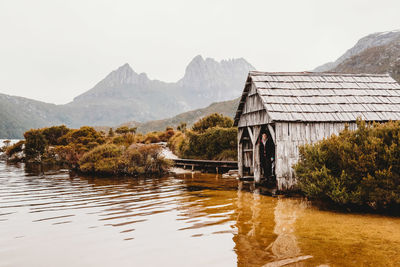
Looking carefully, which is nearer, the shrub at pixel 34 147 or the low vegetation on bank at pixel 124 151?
the low vegetation on bank at pixel 124 151

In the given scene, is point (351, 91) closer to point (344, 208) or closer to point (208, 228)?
point (344, 208)

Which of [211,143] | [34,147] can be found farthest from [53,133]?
[211,143]

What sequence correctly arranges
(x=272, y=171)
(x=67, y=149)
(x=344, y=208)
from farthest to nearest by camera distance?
(x=67, y=149)
(x=272, y=171)
(x=344, y=208)

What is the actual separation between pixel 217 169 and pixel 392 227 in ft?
48.7

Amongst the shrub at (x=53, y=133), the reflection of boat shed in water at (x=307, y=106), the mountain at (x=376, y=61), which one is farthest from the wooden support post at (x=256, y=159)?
the mountain at (x=376, y=61)

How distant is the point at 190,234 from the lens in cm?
688

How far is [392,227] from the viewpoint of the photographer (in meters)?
7.05

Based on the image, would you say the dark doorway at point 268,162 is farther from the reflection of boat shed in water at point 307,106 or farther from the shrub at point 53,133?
the shrub at point 53,133

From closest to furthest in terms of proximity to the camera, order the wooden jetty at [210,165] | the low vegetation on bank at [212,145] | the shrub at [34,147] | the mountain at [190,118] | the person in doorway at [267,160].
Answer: the person in doorway at [267,160]
the wooden jetty at [210,165]
the low vegetation on bank at [212,145]
the shrub at [34,147]
the mountain at [190,118]

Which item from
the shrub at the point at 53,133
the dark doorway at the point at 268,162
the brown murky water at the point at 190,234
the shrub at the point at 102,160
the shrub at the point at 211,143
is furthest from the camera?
the shrub at the point at 53,133

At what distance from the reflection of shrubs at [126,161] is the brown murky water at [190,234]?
933cm

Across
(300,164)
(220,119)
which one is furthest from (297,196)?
(220,119)

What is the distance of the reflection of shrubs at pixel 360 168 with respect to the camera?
317 inches

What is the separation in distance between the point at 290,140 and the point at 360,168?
3.98 meters
